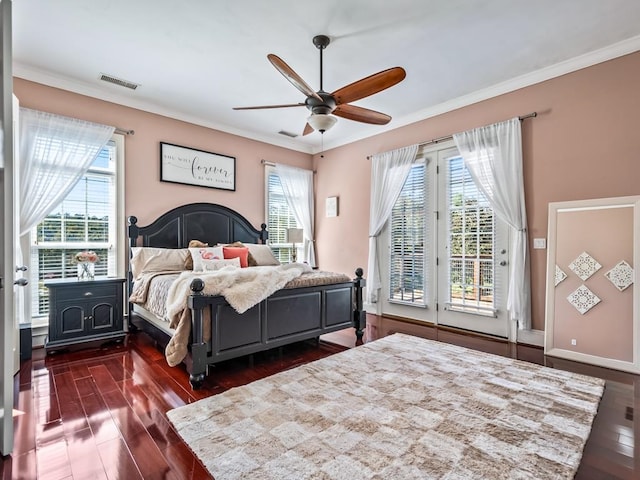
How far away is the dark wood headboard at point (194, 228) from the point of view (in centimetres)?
442

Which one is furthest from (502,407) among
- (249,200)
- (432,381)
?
(249,200)

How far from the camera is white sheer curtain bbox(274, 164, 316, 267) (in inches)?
239

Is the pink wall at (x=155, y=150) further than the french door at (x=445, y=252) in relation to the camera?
No

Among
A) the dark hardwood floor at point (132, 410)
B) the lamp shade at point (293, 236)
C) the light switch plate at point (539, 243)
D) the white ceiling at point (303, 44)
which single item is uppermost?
the white ceiling at point (303, 44)

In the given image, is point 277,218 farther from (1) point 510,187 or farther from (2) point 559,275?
(2) point 559,275

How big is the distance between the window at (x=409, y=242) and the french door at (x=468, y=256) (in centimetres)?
28

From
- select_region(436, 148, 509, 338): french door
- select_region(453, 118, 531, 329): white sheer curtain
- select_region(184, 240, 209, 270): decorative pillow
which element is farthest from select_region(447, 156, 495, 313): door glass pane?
select_region(184, 240, 209, 270): decorative pillow

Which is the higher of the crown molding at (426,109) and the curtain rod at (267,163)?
the crown molding at (426,109)

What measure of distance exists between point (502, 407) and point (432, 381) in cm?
55

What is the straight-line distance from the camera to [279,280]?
3.22m

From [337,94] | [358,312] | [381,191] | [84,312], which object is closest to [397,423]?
[358,312]

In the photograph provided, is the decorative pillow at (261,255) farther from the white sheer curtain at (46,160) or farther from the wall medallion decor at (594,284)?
the wall medallion decor at (594,284)

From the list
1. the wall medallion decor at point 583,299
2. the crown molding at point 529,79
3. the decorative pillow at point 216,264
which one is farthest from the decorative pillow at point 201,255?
the wall medallion decor at point 583,299

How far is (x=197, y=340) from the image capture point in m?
2.66
